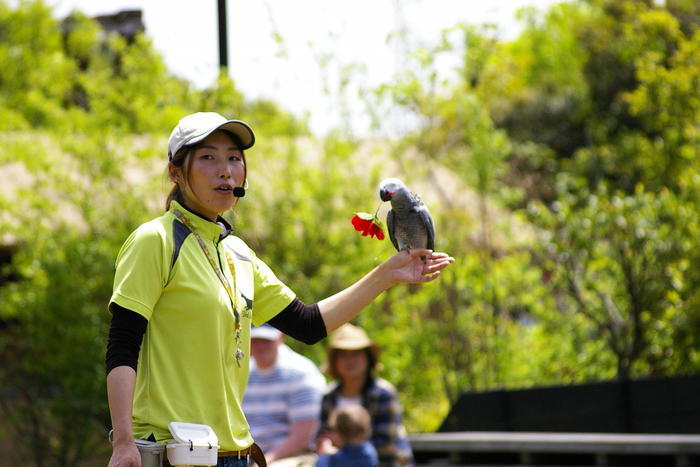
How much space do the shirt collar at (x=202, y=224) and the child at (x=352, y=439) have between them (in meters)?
2.70

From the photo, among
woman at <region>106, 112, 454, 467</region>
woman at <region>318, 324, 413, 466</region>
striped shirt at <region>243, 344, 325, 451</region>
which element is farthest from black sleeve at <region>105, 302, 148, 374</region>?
striped shirt at <region>243, 344, 325, 451</region>

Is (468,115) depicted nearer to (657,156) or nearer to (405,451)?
(657,156)

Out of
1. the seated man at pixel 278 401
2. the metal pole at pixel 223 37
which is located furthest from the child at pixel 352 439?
the metal pole at pixel 223 37

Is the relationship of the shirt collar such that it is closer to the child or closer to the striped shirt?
the child

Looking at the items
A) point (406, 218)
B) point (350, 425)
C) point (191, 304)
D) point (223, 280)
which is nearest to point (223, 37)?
point (350, 425)

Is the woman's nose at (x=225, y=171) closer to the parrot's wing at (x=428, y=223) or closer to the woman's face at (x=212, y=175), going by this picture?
the woman's face at (x=212, y=175)

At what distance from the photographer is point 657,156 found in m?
12.1

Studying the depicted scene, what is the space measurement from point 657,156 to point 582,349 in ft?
10.2

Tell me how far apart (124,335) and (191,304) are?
0.64 feet

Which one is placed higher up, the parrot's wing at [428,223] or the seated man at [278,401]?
the parrot's wing at [428,223]

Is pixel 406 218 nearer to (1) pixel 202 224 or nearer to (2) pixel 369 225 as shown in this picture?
(2) pixel 369 225

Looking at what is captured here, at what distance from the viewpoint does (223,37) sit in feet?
30.0

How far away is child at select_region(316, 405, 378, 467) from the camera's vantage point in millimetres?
5504

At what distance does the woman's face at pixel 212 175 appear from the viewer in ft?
9.57
